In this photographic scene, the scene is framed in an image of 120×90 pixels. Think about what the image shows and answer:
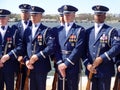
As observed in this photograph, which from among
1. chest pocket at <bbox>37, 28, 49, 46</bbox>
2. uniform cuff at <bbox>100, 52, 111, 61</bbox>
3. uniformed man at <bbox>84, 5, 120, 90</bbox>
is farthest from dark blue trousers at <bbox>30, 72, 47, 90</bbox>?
uniform cuff at <bbox>100, 52, 111, 61</bbox>

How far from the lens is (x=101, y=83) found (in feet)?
26.3

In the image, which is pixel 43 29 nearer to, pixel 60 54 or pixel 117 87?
pixel 60 54

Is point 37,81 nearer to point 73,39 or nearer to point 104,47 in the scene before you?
point 73,39

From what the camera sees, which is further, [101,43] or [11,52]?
[11,52]

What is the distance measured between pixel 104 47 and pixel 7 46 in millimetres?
1969

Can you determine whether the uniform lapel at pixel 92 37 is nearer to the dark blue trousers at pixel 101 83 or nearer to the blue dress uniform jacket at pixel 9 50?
the dark blue trousers at pixel 101 83

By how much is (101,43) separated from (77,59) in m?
0.56

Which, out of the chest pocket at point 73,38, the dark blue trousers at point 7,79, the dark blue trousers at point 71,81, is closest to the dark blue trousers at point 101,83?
the dark blue trousers at point 71,81

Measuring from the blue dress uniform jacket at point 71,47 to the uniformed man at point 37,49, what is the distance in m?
0.19

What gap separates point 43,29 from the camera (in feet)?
27.8

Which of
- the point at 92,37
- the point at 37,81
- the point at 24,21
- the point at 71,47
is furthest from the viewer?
the point at 24,21

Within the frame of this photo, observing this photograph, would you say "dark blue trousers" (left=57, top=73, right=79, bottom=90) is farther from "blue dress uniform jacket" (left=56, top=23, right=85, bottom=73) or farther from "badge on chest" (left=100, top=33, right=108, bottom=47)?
"badge on chest" (left=100, top=33, right=108, bottom=47)

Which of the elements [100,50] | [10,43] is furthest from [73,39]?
[10,43]

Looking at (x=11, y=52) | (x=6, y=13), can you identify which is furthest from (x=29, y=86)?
(x=6, y=13)
